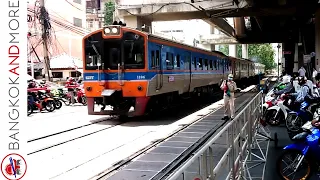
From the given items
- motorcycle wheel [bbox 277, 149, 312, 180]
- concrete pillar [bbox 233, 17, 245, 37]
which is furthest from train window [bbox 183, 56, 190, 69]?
concrete pillar [bbox 233, 17, 245, 37]

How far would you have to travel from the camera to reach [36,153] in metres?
8.98

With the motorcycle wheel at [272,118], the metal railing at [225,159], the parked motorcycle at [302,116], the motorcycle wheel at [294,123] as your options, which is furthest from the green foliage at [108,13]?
the metal railing at [225,159]

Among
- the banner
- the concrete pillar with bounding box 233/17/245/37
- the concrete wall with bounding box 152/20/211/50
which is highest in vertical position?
the concrete wall with bounding box 152/20/211/50

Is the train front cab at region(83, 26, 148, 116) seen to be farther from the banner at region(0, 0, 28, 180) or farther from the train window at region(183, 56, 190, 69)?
the banner at region(0, 0, 28, 180)

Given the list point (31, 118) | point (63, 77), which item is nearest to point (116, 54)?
point (31, 118)

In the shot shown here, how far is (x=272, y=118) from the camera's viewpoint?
11922 millimetres

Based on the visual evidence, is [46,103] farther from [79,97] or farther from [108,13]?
[108,13]

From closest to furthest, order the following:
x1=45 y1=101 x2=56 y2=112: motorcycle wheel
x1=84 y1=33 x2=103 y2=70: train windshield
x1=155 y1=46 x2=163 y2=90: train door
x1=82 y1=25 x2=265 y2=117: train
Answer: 1. x1=82 y1=25 x2=265 y2=117: train
2. x1=84 y1=33 x2=103 y2=70: train windshield
3. x1=155 y1=46 x2=163 y2=90: train door
4. x1=45 y1=101 x2=56 y2=112: motorcycle wheel

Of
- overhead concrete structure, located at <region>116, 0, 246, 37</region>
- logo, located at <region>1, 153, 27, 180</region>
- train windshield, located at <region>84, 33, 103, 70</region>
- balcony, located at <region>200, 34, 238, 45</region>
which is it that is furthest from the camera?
balcony, located at <region>200, 34, 238, 45</region>

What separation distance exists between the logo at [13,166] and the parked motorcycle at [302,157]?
440cm

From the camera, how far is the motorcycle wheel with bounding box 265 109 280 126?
38.9ft

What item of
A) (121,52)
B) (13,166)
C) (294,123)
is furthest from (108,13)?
(13,166)

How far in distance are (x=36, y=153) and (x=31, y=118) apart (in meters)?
7.41

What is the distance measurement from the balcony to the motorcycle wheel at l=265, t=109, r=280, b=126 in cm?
3906
